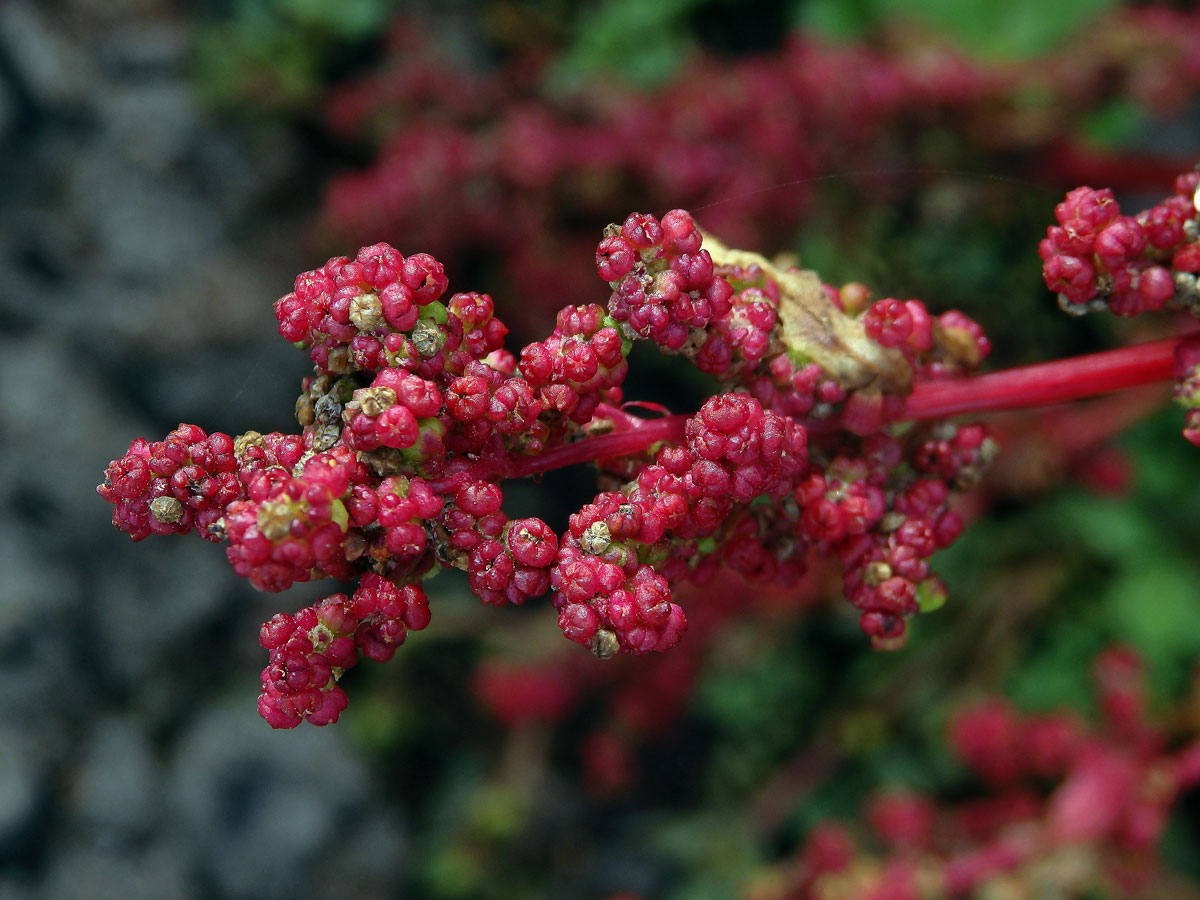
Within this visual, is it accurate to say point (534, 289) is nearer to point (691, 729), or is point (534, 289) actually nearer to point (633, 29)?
point (633, 29)

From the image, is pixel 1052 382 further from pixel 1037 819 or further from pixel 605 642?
pixel 1037 819

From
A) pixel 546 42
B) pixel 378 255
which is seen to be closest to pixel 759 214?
pixel 546 42

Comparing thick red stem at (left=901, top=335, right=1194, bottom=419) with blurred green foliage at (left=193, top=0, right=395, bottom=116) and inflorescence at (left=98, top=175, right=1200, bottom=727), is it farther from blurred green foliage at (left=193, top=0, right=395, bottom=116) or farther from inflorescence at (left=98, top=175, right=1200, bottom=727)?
blurred green foliage at (left=193, top=0, right=395, bottom=116)

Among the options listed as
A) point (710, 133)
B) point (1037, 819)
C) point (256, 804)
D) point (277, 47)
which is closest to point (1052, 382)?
point (1037, 819)

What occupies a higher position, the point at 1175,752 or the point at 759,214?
the point at 759,214

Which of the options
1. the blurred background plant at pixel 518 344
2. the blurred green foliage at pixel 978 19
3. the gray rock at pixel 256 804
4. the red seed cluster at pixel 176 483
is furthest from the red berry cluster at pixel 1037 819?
the blurred green foliage at pixel 978 19

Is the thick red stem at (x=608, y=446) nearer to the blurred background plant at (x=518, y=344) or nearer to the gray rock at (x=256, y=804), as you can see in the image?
the blurred background plant at (x=518, y=344)

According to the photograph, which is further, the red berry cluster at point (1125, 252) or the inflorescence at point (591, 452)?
the red berry cluster at point (1125, 252)
